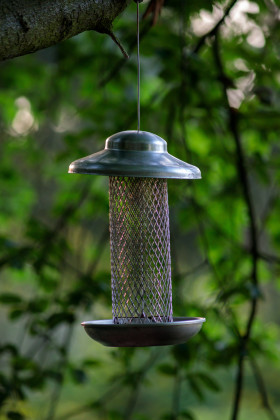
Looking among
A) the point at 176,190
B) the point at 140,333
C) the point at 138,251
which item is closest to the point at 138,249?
the point at 138,251

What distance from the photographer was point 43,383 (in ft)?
9.12

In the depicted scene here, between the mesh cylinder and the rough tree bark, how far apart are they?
0.45 meters

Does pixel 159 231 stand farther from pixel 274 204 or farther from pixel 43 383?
pixel 274 204

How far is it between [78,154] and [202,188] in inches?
30.8

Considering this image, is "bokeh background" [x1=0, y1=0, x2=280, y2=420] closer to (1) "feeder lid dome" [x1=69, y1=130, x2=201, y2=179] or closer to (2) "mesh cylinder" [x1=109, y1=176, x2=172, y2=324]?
(2) "mesh cylinder" [x1=109, y1=176, x2=172, y2=324]

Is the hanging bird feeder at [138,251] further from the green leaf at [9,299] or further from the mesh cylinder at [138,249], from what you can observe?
the green leaf at [9,299]

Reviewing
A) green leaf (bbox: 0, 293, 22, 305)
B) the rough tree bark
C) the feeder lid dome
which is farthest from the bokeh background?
the rough tree bark

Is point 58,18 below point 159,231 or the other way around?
the other way around

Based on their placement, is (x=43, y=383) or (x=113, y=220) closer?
(x=113, y=220)

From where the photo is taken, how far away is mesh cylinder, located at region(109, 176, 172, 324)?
169 centimetres

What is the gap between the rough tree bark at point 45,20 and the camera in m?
1.17

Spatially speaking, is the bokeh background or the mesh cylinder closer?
the mesh cylinder

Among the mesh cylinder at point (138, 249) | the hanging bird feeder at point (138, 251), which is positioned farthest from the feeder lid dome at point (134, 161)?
the mesh cylinder at point (138, 249)

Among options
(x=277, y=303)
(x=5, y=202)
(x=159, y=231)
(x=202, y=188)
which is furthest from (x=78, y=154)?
(x=277, y=303)
